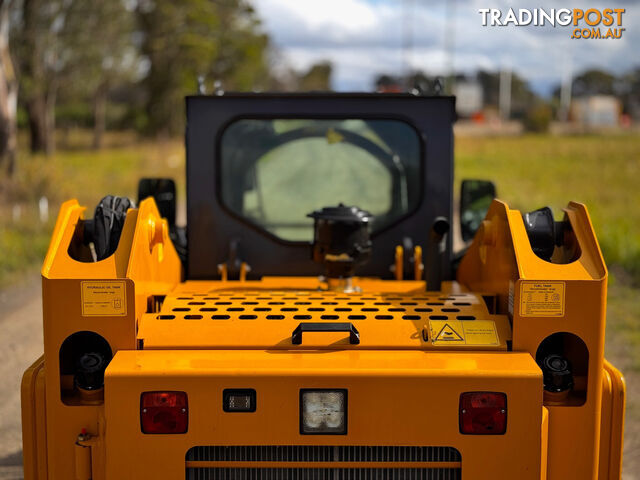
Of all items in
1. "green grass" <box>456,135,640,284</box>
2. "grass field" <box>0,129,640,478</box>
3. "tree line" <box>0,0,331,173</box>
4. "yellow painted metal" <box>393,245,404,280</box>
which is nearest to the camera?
"yellow painted metal" <box>393,245,404,280</box>

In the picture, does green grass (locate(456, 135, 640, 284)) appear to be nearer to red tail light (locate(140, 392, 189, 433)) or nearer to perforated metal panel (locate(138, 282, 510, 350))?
perforated metal panel (locate(138, 282, 510, 350))

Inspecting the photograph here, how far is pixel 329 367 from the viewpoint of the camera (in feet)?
9.46

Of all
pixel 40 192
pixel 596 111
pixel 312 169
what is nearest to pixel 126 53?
pixel 40 192

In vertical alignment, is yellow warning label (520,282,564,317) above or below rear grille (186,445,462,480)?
above

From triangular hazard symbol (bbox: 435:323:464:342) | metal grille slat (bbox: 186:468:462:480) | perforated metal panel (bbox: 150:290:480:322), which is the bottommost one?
metal grille slat (bbox: 186:468:462:480)

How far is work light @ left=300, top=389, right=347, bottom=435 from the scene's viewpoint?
9.36ft

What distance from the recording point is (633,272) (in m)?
11.2

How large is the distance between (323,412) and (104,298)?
88cm

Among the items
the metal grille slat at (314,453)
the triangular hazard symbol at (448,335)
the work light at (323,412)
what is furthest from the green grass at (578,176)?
the work light at (323,412)

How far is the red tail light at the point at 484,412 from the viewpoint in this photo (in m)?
2.86

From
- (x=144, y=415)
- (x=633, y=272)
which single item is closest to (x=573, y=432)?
(x=144, y=415)

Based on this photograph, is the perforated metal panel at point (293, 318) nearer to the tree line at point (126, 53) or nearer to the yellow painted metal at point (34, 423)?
the yellow painted metal at point (34, 423)

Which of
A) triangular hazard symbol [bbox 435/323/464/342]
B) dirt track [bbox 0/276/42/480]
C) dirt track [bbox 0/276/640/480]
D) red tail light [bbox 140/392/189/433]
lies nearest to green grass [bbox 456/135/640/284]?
dirt track [bbox 0/276/640/480]

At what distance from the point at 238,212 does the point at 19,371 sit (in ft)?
10.8
